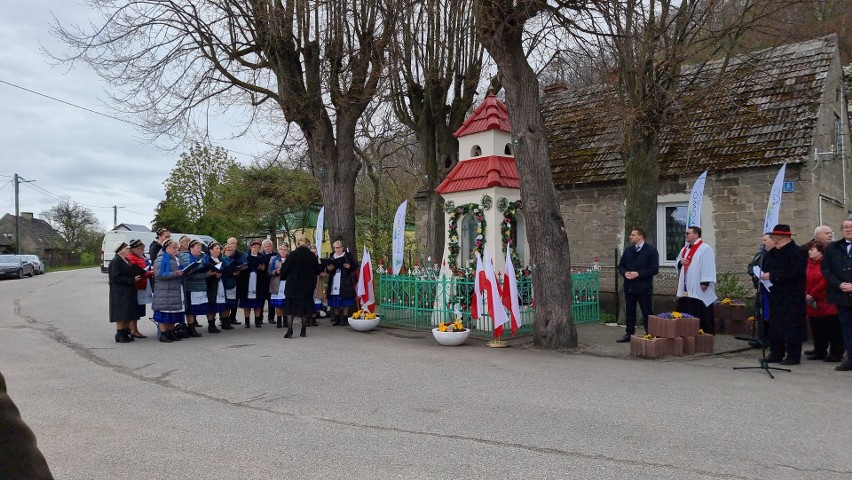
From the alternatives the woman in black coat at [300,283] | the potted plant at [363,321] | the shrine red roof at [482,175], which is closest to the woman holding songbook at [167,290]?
the woman in black coat at [300,283]

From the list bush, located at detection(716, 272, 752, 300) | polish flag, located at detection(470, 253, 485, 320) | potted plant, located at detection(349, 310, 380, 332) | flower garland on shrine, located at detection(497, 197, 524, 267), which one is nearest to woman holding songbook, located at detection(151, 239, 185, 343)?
potted plant, located at detection(349, 310, 380, 332)

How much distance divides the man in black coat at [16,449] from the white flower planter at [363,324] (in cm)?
1091

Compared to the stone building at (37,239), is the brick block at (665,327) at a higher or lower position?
lower

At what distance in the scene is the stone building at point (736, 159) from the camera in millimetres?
13695

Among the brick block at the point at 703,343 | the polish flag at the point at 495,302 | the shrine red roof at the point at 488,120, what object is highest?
the shrine red roof at the point at 488,120

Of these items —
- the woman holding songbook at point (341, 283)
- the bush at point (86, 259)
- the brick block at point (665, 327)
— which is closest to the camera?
the brick block at point (665, 327)

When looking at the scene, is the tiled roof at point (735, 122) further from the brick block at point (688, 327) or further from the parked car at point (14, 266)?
the parked car at point (14, 266)

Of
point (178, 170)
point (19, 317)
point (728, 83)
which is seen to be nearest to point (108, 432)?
→ point (19, 317)

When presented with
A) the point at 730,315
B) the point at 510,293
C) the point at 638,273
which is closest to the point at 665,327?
the point at 638,273

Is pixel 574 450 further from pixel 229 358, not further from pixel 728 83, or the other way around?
pixel 728 83

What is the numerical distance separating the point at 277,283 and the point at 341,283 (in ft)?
4.79

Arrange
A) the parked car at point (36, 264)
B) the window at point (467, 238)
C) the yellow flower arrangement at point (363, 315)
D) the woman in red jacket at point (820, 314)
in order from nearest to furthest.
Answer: the woman in red jacket at point (820, 314) → the yellow flower arrangement at point (363, 315) → the window at point (467, 238) → the parked car at point (36, 264)

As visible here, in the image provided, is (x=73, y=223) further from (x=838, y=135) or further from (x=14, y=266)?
(x=838, y=135)

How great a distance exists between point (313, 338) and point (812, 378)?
26.4 ft
